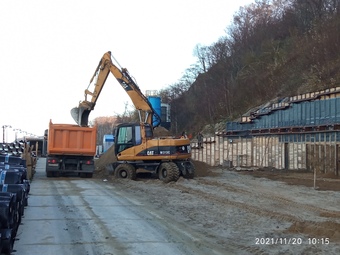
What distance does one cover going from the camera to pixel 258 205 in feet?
45.1

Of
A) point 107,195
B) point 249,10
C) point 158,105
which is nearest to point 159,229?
point 107,195

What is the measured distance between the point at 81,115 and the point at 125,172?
184 inches

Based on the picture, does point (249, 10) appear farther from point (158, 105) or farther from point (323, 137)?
point (323, 137)

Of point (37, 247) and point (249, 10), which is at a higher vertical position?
point (249, 10)

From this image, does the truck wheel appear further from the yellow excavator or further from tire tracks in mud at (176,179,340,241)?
tire tracks in mud at (176,179,340,241)

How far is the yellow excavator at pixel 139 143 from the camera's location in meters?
22.5

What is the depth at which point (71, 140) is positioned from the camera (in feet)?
80.6

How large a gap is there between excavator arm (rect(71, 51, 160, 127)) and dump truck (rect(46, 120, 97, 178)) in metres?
1.37

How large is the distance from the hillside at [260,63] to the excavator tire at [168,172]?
18.3 metres

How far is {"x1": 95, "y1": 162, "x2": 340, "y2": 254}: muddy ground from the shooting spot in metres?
8.64

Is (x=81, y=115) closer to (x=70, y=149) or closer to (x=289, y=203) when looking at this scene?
(x=70, y=149)

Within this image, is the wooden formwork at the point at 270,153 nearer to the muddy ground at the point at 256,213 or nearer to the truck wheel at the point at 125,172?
the muddy ground at the point at 256,213

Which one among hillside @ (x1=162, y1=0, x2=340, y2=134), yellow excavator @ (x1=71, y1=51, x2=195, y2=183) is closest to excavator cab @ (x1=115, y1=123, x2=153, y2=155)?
yellow excavator @ (x1=71, y1=51, x2=195, y2=183)

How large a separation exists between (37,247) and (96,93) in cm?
1863
